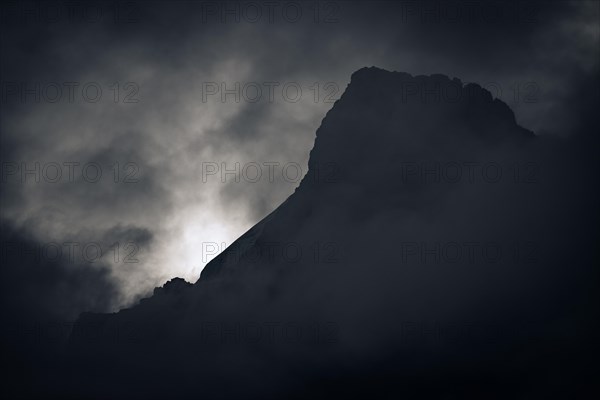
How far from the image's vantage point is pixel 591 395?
189750 millimetres

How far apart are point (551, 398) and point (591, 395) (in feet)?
46.8

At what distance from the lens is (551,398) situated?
195 metres
